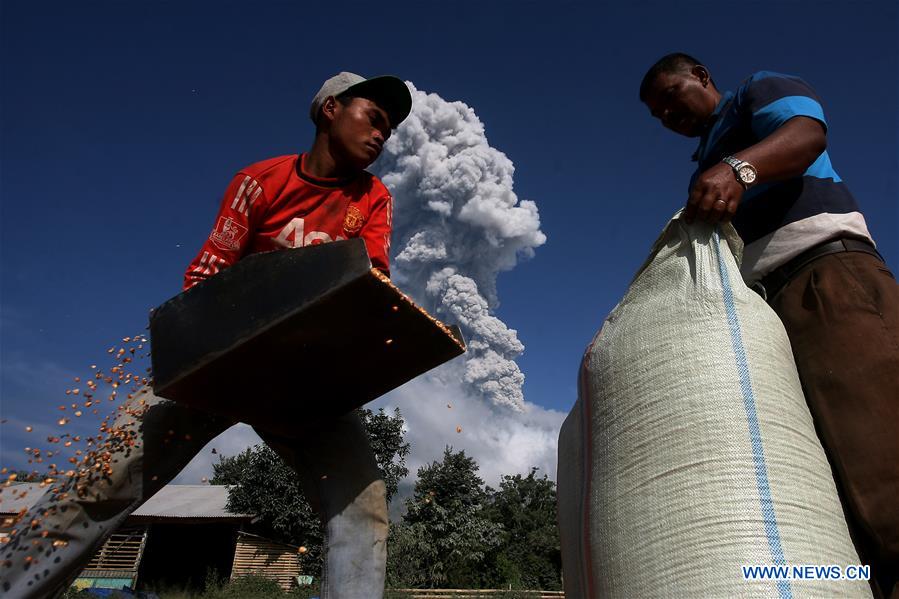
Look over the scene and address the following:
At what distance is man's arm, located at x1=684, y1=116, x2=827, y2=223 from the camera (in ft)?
5.31

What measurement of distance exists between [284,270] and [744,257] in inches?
60.4

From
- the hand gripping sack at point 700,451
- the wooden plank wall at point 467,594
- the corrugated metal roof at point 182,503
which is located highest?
the corrugated metal roof at point 182,503

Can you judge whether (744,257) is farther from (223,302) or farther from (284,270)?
(223,302)

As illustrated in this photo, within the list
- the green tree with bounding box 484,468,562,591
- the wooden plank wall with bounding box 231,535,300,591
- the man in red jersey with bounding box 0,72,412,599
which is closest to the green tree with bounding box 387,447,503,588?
the green tree with bounding box 484,468,562,591

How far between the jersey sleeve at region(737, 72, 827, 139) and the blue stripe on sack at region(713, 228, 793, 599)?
58cm

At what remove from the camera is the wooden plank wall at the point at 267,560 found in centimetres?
2153

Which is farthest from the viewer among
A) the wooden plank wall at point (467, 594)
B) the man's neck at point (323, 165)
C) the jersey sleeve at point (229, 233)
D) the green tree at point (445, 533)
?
the green tree at point (445, 533)

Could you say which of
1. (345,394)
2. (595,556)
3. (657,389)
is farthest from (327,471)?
(657,389)

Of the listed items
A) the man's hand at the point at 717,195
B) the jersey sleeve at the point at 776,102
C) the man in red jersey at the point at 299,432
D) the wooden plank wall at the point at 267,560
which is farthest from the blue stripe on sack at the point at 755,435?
the wooden plank wall at the point at 267,560

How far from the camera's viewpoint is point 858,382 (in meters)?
1.48

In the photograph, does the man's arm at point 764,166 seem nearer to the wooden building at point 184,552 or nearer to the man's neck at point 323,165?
the man's neck at point 323,165

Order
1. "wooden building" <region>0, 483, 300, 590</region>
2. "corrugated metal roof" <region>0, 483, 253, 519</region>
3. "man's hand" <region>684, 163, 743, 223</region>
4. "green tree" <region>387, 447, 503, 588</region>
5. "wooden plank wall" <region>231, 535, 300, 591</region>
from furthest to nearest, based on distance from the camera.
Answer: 1. "green tree" <region>387, 447, 503, 588</region>
2. "wooden plank wall" <region>231, 535, 300, 591</region>
3. "corrugated metal roof" <region>0, 483, 253, 519</region>
4. "wooden building" <region>0, 483, 300, 590</region>
5. "man's hand" <region>684, 163, 743, 223</region>

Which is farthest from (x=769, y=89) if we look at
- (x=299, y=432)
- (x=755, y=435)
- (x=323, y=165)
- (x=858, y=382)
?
(x=299, y=432)

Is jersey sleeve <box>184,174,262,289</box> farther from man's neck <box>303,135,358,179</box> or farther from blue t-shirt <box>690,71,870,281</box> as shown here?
blue t-shirt <box>690,71,870,281</box>
